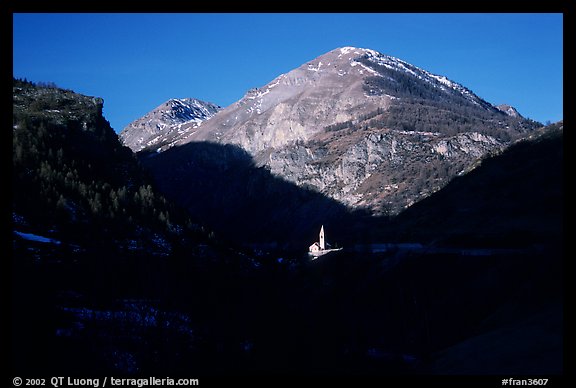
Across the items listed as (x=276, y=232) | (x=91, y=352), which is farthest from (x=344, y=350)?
(x=276, y=232)

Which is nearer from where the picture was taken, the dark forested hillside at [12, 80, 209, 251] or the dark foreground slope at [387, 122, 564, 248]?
the dark foreground slope at [387, 122, 564, 248]

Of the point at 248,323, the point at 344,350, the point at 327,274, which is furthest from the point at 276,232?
the point at 344,350

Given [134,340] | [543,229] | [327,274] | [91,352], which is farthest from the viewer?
[327,274]

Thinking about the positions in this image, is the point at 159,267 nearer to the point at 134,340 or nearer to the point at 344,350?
the point at 134,340

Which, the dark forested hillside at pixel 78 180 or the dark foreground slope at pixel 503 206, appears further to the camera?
the dark forested hillside at pixel 78 180

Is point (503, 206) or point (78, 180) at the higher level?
point (78, 180)

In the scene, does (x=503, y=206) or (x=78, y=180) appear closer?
(x=503, y=206)

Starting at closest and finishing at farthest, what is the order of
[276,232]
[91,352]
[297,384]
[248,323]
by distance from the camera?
1. [297,384]
2. [91,352]
3. [248,323]
4. [276,232]

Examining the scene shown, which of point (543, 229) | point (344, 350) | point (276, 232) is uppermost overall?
point (276, 232)

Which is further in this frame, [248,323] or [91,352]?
[248,323]

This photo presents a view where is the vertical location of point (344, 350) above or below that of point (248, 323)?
below
